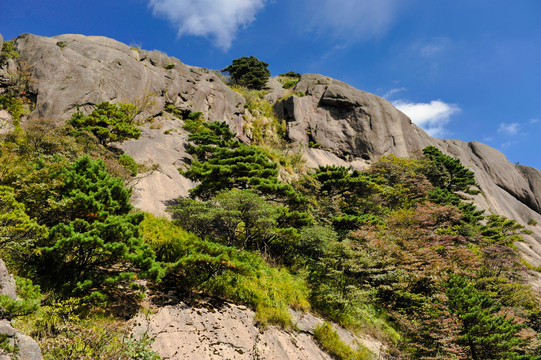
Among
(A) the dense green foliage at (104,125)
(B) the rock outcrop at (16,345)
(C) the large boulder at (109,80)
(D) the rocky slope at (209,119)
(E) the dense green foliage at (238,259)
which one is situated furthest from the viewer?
(C) the large boulder at (109,80)

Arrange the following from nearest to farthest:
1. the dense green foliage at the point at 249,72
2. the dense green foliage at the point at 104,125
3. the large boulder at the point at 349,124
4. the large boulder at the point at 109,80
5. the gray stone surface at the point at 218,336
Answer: the gray stone surface at the point at 218,336, the dense green foliage at the point at 104,125, the large boulder at the point at 109,80, the large boulder at the point at 349,124, the dense green foliage at the point at 249,72

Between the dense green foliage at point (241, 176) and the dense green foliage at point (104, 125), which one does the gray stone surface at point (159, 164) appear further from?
the dense green foliage at point (241, 176)

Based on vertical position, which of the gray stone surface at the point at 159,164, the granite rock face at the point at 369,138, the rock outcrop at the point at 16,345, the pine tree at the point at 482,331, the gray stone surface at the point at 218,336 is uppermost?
the granite rock face at the point at 369,138

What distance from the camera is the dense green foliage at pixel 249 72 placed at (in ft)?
151

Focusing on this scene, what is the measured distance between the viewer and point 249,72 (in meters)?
46.2

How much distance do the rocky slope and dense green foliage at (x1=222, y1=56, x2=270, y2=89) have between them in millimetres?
3020

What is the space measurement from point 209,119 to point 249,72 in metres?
20.0

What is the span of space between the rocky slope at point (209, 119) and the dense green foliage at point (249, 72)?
3.02m

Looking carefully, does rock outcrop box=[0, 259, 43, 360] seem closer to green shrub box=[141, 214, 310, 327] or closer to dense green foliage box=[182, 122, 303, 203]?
green shrub box=[141, 214, 310, 327]

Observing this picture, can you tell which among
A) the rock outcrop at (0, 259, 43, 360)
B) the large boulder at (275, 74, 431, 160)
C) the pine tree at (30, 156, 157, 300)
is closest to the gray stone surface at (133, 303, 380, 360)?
the pine tree at (30, 156, 157, 300)

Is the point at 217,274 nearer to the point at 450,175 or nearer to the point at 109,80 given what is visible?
the point at 109,80

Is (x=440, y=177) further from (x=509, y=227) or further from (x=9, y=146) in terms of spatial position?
(x=9, y=146)

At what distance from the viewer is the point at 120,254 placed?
18.9 feet

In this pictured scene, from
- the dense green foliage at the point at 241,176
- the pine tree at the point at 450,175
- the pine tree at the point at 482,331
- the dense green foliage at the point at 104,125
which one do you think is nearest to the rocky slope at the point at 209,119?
the dense green foliage at the point at 104,125
